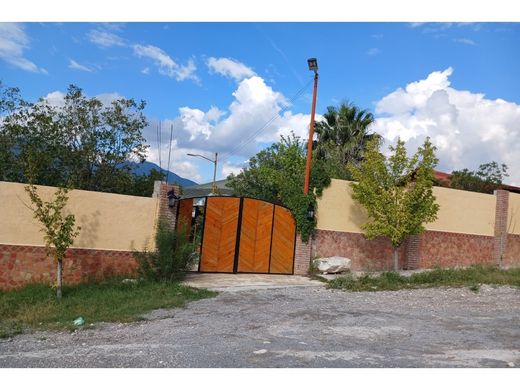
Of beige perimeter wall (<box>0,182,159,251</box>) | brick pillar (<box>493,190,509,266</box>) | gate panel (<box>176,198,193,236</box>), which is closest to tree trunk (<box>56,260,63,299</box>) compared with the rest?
beige perimeter wall (<box>0,182,159,251</box>)

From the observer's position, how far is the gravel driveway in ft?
19.6

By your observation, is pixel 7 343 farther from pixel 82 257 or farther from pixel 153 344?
pixel 82 257

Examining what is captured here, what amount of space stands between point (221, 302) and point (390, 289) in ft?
14.9

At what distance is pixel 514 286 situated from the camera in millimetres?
12359

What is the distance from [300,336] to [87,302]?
5267 mm

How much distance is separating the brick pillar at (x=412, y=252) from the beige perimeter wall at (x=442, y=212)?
68cm

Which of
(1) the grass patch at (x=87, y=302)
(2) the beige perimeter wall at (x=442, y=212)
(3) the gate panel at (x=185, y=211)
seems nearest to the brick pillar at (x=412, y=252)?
(2) the beige perimeter wall at (x=442, y=212)

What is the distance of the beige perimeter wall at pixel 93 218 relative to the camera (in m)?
11.4

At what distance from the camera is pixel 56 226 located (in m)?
10.8

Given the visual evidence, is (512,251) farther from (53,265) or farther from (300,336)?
(53,265)

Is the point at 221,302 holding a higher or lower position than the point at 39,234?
lower

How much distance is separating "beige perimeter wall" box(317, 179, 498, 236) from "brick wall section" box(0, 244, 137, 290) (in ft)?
20.5

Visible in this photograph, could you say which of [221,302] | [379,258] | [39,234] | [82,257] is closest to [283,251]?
[379,258]

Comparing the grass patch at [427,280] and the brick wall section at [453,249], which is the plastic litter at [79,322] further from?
the brick wall section at [453,249]
